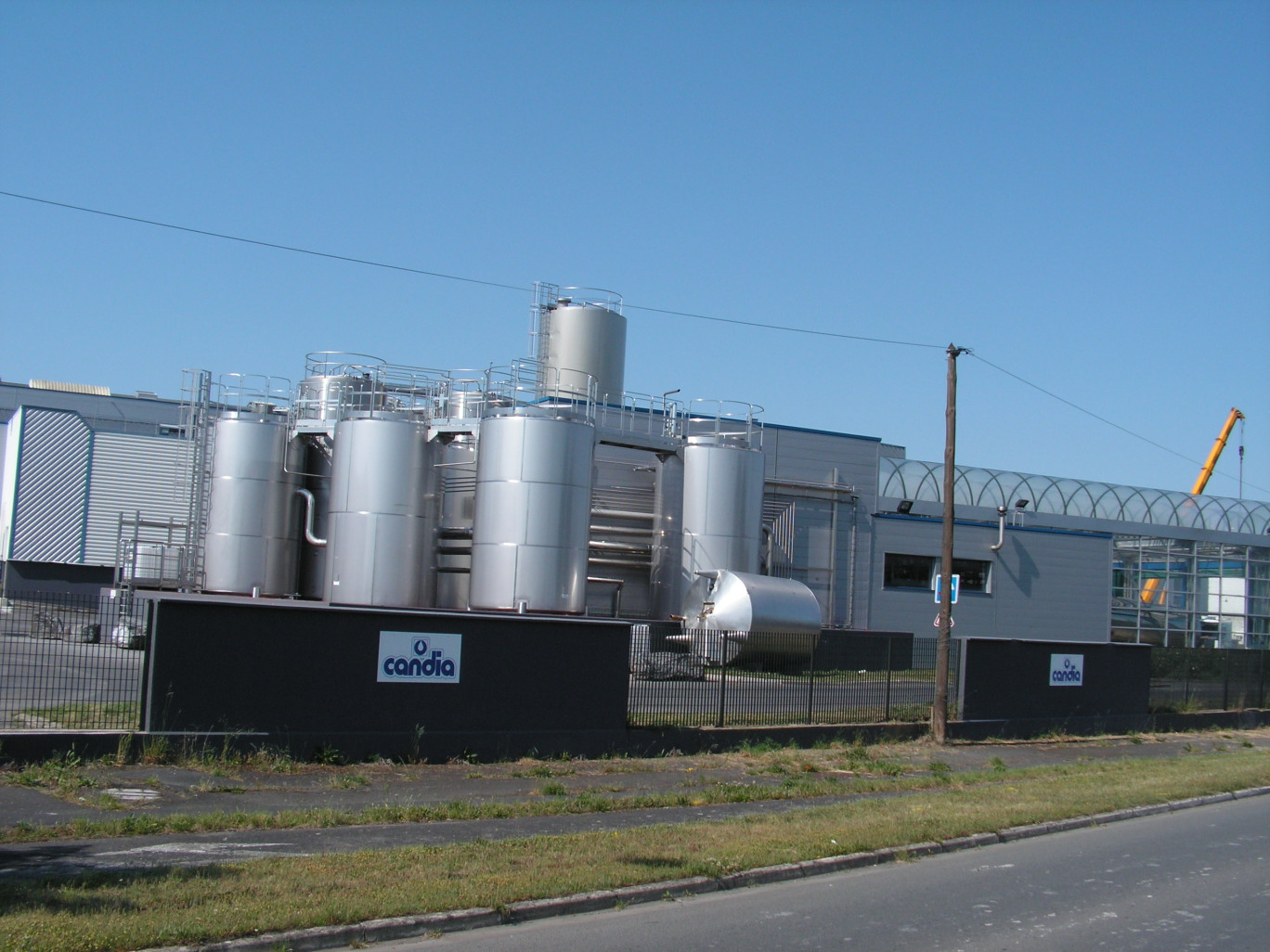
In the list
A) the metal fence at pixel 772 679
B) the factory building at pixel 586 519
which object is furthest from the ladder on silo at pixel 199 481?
the metal fence at pixel 772 679

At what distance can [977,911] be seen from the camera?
9.27m

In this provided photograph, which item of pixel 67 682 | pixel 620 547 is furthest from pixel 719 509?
pixel 67 682

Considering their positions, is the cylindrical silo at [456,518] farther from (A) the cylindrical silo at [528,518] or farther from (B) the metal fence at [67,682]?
(B) the metal fence at [67,682]

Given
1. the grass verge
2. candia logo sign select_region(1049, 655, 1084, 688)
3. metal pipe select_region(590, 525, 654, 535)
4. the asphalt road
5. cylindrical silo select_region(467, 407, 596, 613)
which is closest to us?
the grass verge

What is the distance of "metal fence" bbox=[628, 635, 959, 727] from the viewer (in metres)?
19.3

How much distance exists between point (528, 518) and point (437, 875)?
72.0ft

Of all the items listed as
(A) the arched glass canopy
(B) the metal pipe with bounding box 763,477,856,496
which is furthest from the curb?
(A) the arched glass canopy

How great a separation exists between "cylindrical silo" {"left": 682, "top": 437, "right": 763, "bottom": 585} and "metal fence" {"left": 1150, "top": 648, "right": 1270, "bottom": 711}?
511 inches

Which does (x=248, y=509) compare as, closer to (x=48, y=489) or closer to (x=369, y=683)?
(x=48, y=489)

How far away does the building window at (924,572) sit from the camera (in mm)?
45781

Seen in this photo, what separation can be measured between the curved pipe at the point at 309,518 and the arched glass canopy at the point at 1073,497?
22.2 metres

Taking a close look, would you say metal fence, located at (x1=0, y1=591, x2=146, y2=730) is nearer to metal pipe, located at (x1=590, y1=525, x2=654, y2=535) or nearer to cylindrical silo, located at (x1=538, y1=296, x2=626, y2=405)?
metal pipe, located at (x1=590, y1=525, x2=654, y2=535)

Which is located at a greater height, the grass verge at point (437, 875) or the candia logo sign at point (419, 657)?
the candia logo sign at point (419, 657)

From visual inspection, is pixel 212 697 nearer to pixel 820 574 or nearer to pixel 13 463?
pixel 820 574
